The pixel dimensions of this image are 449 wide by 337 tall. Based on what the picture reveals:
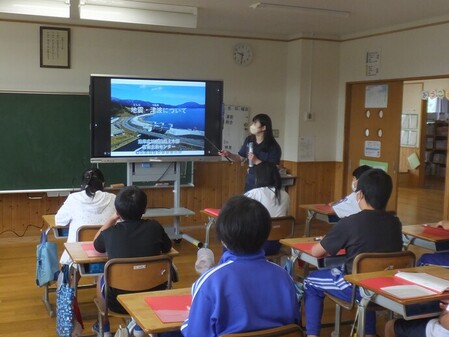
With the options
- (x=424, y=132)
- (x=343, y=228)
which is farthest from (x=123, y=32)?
(x=424, y=132)

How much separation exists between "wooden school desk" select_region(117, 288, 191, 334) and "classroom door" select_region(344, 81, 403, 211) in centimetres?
525

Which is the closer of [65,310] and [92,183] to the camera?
[65,310]

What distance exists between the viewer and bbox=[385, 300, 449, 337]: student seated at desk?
256 centimetres

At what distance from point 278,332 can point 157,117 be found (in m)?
4.54

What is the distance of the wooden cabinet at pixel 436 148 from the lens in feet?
45.3

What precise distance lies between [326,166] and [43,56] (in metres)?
4.00

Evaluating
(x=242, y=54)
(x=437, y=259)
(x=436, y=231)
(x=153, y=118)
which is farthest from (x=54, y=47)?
(x=437, y=259)

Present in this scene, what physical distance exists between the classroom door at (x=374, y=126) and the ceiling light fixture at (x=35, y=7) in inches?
156

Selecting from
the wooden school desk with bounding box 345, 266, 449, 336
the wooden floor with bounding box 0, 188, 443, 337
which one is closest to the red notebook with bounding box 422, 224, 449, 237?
the wooden floor with bounding box 0, 188, 443, 337

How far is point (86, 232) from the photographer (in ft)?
12.6

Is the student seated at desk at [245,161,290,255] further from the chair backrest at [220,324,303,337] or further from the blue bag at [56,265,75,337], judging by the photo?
the chair backrest at [220,324,303,337]

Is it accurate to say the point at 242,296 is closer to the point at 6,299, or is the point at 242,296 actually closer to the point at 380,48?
the point at 6,299

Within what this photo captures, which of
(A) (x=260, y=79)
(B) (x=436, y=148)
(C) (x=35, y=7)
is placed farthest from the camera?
(B) (x=436, y=148)

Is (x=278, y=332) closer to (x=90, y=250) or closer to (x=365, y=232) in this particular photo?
(x=365, y=232)
